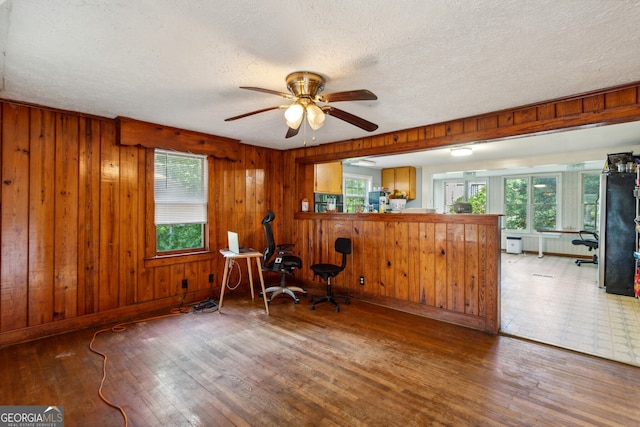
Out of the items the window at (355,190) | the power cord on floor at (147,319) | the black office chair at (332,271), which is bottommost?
the power cord on floor at (147,319)

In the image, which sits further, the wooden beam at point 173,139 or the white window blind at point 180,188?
the white window blind at point 180,188

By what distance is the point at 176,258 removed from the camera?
399 centimetres

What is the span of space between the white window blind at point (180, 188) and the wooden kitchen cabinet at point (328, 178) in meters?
1.82

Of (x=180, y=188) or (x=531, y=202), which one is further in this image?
(x=531, y=202)

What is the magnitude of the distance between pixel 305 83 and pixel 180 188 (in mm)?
2641

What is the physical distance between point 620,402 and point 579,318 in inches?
74.0

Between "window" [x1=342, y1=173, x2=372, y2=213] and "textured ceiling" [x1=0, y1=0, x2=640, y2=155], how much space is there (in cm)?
446

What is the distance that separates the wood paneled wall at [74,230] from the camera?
9.54 ft

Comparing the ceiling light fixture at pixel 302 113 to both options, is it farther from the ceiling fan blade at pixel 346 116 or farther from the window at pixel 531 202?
the window at pixel 531 202

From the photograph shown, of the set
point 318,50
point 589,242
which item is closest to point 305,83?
point 318,50

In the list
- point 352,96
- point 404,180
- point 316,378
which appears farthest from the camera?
point 404,180

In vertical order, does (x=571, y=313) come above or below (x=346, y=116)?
below

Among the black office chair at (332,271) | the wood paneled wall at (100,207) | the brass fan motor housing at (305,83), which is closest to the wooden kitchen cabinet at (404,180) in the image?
the wood paneled wall at (100,207)

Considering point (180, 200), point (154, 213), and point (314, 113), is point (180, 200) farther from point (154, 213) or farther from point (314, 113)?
point (314, 113)
